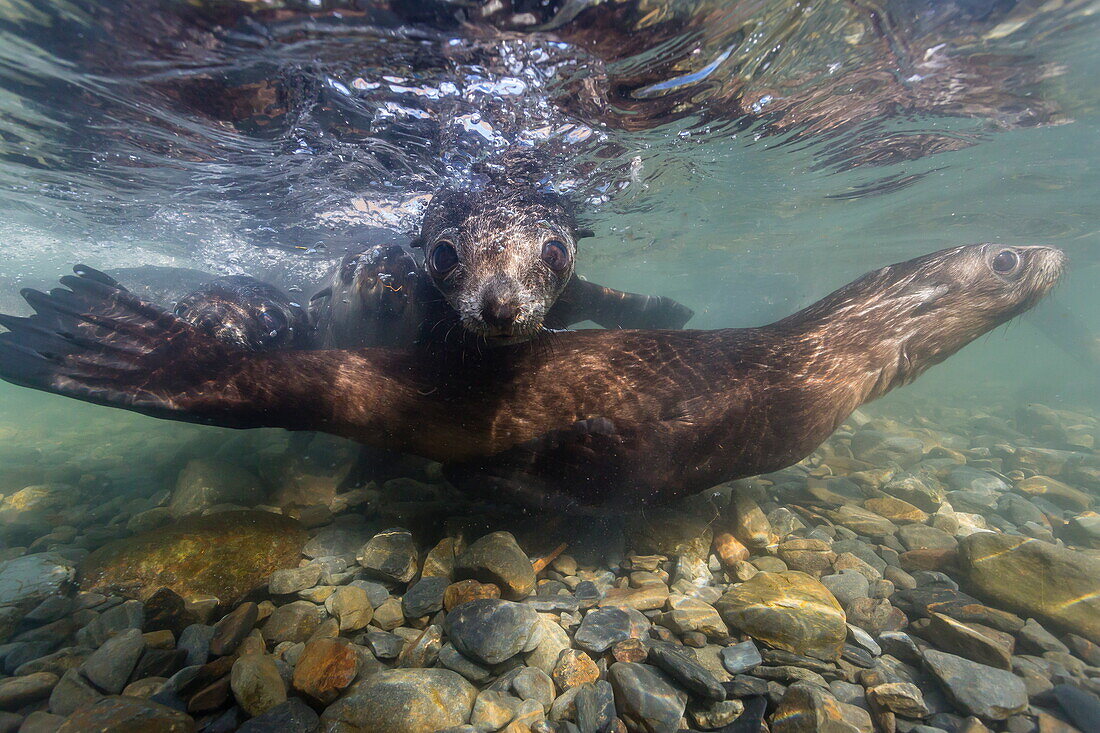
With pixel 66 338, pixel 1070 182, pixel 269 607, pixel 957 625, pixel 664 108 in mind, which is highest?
pixel 1070 182

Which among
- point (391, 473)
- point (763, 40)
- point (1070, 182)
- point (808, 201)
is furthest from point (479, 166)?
point (1070, 182)

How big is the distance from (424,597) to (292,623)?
660mm

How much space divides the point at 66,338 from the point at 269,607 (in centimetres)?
211

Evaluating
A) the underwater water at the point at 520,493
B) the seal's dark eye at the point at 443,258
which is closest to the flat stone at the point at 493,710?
the underwater water at the point at 520,493

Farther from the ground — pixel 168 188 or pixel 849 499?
pixel 168 188

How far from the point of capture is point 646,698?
1.85 meters

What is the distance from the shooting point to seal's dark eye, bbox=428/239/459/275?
125 inches

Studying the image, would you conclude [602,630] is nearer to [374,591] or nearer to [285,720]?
[374,591]

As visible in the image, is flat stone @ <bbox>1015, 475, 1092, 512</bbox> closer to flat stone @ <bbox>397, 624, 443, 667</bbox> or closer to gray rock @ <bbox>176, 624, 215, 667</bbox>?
flat stone @ <bbox>397, 624, 443, 667</bbox>

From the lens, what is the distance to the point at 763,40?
15.9ft

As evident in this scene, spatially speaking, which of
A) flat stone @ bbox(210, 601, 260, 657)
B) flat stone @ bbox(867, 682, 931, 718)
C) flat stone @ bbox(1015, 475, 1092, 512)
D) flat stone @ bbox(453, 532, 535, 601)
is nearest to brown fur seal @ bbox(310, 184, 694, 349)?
flat stone @ bbox(453, 532, 535, 601)

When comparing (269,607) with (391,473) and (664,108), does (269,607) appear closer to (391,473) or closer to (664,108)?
(391,473)

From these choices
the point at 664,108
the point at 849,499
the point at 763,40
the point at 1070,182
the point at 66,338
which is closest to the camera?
the point at 66,338

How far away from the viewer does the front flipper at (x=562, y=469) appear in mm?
2689
